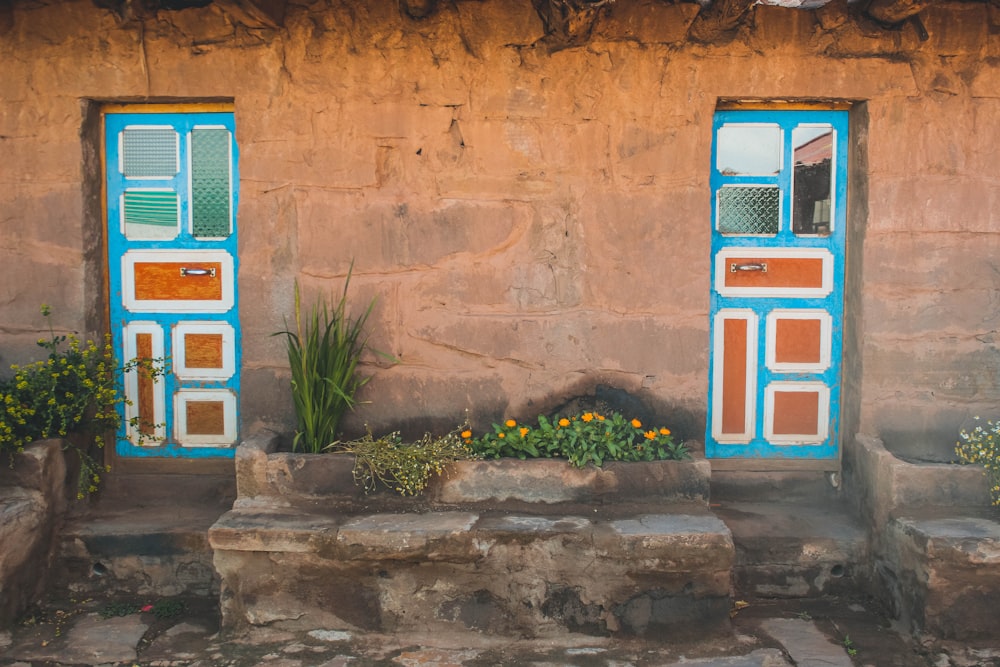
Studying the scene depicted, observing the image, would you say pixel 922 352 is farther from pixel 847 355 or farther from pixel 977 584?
pixel 977 584

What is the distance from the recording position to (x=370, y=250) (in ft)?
13.8

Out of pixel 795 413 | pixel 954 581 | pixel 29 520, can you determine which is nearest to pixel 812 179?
pixel 795 413

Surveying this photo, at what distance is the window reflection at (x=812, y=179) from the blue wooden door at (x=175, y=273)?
9.52 ft

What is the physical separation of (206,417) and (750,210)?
3.07 meters

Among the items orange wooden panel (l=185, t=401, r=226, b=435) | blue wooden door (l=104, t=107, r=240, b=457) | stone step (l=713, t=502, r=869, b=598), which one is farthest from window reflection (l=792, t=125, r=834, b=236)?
orange wooden panel (l=185, t=401, r=226, b=435)

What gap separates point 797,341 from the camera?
4473mm

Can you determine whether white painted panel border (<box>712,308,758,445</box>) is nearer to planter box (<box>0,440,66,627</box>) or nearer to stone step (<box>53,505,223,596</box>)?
stone step (<box>53,505,223,596</box>)

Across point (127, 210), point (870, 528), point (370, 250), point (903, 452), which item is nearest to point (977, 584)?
point (870, 528)

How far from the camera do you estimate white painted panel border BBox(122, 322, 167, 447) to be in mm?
4496

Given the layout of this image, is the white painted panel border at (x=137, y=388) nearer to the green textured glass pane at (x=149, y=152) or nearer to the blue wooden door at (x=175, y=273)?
the blue wooden door at (x=175, y=273)

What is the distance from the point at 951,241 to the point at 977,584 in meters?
1.64

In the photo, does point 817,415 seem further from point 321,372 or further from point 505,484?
point 321,372

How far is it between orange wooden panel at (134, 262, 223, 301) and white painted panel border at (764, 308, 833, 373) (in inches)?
113

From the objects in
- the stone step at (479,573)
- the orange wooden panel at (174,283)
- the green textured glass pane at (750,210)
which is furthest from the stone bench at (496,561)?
the green textured glass pane at (750,210)
